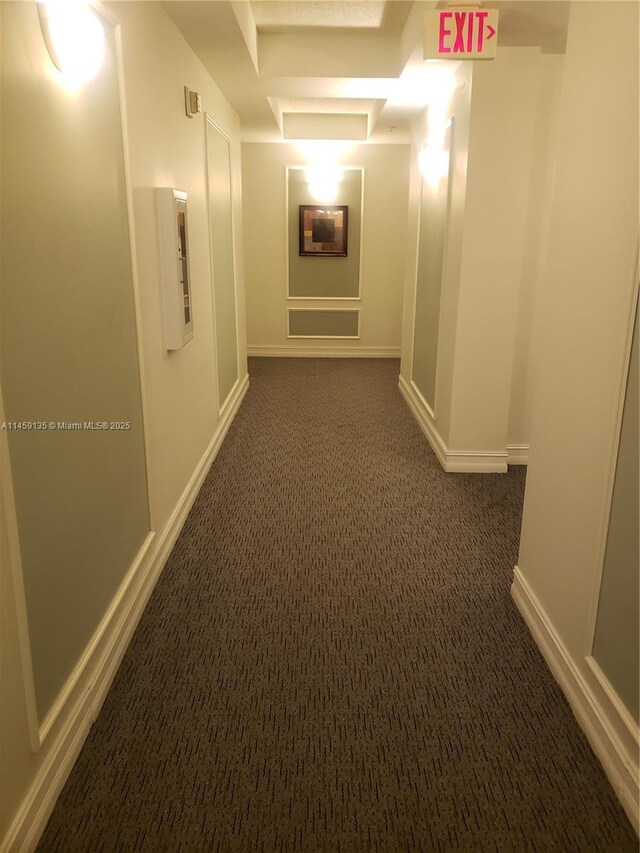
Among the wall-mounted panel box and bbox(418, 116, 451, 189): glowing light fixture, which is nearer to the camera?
the wall-mounted panel box

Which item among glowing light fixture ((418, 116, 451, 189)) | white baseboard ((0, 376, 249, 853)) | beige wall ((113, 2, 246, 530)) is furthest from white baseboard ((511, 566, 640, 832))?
glowing light fixture ((418, 116, 451, 189))

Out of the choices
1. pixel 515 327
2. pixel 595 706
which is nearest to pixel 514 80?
pixel 515 327

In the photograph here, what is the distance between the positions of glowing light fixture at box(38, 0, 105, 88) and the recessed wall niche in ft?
18.3

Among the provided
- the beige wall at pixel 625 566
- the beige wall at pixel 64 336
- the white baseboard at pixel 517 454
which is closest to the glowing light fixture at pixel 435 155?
the white baseboard at pixel 517 454

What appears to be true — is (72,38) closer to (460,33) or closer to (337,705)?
(460,33)

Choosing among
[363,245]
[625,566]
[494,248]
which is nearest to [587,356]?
[625,566]

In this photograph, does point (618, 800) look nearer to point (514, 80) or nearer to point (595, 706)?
point (595, 706)

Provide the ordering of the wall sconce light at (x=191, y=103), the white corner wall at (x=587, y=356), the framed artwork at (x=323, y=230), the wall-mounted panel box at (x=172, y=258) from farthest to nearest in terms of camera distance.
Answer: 1. the framed artwork at (x=323, y=230)
2. the wall sconce light at (x=191, y=103)
3. the wall-mounted panel box at (x=172, y=258)
4. the white corner wall at (x=587, y=356)

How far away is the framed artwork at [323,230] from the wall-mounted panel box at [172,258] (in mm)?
4497

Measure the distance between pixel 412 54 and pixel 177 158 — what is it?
4.85ft

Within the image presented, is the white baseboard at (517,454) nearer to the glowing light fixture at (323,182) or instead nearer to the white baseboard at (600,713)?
the white baseboard at (600,713)

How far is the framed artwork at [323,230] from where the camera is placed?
7422 millimetres

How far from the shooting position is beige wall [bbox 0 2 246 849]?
1535 millimetres

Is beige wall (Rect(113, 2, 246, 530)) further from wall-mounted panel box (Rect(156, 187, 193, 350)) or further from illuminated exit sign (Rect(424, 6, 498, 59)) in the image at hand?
illuminated exit sign (Rect(424, 6, 498, 59))
